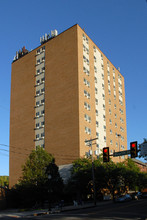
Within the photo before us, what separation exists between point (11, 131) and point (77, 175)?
28914mm

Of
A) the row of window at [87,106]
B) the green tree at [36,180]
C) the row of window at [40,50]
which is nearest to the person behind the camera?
the green tree at [36,180]

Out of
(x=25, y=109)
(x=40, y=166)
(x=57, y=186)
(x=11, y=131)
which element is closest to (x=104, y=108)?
A: (x=25, y=109)

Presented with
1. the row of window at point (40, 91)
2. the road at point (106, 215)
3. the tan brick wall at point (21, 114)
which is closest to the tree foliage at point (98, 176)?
the tan brick wall at point (21, 114)

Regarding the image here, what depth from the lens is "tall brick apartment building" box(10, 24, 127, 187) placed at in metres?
59.3

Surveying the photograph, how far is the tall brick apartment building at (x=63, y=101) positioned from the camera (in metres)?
59.3

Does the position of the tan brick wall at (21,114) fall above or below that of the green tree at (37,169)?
above

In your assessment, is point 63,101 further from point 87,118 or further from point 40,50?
point 40,50

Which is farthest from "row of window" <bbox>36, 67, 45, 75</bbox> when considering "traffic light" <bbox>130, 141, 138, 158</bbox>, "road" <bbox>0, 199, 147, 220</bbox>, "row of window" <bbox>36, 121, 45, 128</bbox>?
"traffic light" <bbox>130, 141, 138, 158</bbox>

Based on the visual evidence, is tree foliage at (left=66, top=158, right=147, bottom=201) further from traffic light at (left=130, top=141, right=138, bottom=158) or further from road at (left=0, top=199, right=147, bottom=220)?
traffic light at (left=130, top=141, right=138, bottom=158)

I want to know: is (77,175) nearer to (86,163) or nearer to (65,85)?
(86,163)

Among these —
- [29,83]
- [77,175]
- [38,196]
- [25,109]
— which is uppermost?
[29,83]

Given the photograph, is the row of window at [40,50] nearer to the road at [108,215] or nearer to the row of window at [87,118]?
the row of window at [87,118]

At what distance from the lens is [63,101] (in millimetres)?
61688

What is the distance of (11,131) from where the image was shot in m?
71.8
